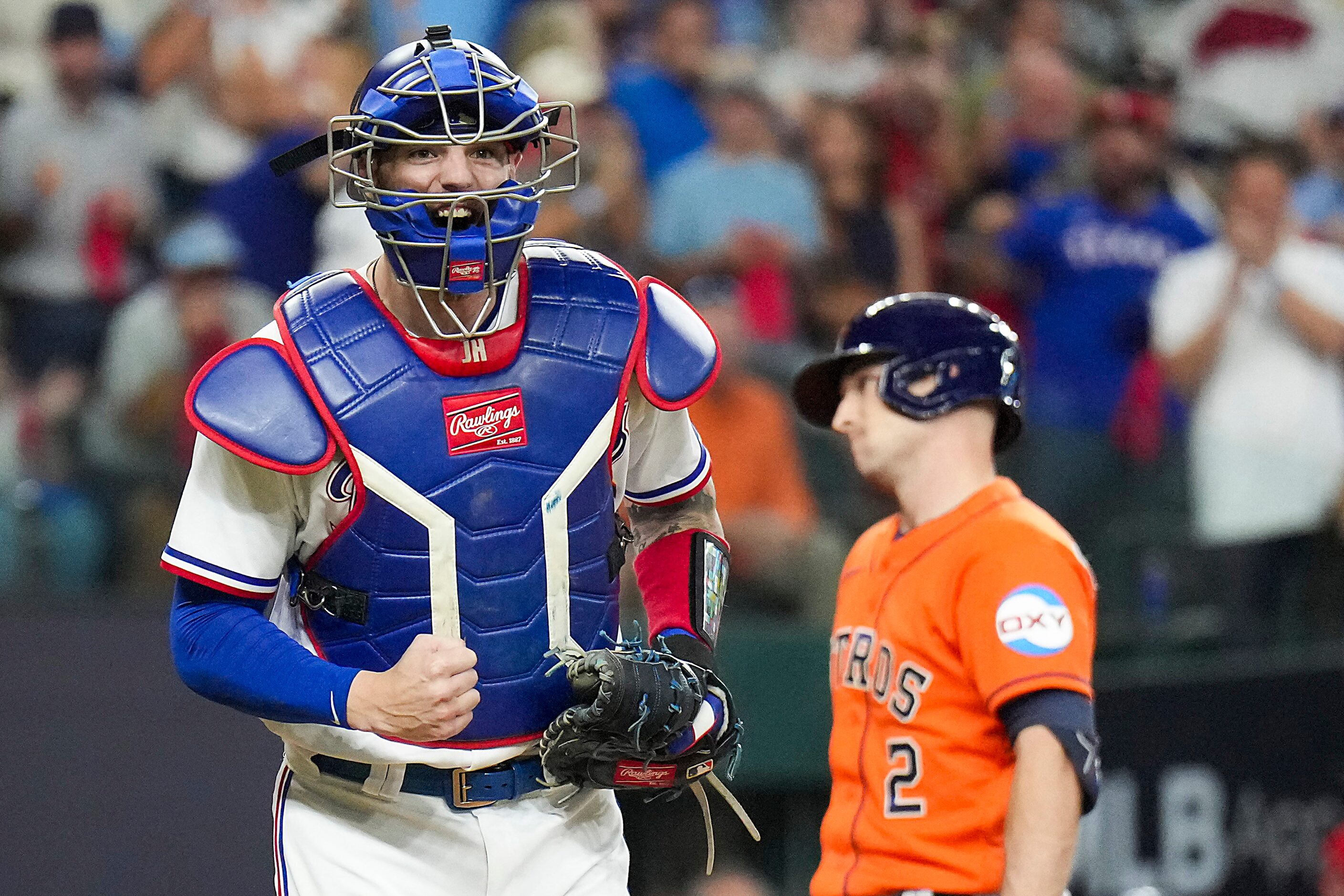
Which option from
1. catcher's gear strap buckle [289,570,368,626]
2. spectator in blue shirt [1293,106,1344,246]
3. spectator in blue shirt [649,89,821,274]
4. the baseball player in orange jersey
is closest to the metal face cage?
catcher's gear strap buckle [289,570,368,626]

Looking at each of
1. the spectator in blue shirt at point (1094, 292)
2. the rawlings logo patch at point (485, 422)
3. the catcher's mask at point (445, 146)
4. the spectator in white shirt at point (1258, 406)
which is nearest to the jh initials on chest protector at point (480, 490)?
the rawlings logo patch at point (485, 422)

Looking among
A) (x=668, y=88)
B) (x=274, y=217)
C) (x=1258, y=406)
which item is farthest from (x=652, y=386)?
(x=668, y=88)

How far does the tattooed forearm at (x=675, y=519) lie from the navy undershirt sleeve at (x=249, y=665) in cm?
72

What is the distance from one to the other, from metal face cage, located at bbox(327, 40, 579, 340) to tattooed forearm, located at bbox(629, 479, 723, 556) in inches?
21.7

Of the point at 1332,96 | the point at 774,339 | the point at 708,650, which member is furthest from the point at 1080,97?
the point at 708,650

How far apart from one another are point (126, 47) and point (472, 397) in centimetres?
435

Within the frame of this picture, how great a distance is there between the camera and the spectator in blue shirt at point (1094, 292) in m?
6.85

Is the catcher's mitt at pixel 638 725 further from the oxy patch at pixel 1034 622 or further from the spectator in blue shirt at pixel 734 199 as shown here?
the spectator in blue shirt at pixel 734 199

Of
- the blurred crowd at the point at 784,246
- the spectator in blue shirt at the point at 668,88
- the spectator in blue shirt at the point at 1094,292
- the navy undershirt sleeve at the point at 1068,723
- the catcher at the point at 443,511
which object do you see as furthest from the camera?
the spectator in blue shirt at the point at 668,88

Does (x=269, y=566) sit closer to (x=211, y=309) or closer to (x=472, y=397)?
(x=472, y=397)

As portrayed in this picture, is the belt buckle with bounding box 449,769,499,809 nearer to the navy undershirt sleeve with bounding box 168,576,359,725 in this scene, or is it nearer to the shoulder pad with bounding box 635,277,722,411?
the navy undershirt sleeve with bounding box 168,576,359,725

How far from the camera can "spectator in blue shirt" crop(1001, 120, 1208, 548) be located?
22.5 ft

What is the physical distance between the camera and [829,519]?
620 cm

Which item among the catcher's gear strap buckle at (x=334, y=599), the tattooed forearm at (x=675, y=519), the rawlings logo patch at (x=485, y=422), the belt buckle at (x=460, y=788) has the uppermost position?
the rawlings logo patch at (x=485, y=422)
